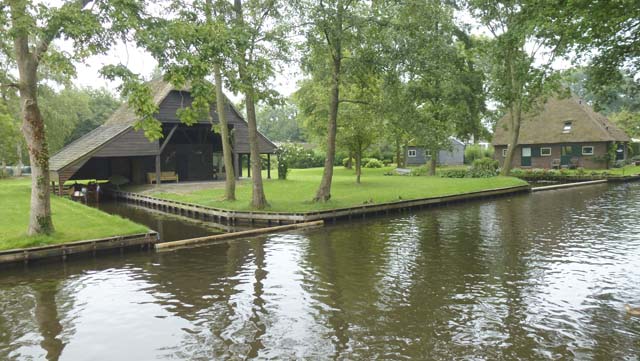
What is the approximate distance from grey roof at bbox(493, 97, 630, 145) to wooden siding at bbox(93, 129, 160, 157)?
1326 inches

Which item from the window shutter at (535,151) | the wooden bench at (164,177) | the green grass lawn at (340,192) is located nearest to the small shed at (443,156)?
the window shutter at (535,151)

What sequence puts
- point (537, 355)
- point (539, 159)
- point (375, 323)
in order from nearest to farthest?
1. point (537, 355)
2. point (375, 323)
3. point (539, 159)

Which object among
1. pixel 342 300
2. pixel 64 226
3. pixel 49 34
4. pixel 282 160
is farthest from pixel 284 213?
pixel 282 160

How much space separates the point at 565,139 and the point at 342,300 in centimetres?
4381

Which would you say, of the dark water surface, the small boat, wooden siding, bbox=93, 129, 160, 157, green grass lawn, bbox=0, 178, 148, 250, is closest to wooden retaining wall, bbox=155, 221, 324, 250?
green grass lawn, bbox=0, 178, 148, 250

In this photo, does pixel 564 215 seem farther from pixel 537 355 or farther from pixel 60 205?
pixel 60 205

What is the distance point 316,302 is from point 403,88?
14.5 m

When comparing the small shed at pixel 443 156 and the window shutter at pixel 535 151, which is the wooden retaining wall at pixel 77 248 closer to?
the window shutter at pixel 535 151

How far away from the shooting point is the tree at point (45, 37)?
1102cm

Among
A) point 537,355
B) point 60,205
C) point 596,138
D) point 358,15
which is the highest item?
point 358,15

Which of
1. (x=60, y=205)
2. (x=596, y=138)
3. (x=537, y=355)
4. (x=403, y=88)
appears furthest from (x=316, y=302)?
(x=596, y=138)

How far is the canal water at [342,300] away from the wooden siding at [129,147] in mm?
17569

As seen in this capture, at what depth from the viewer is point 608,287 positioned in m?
10.7

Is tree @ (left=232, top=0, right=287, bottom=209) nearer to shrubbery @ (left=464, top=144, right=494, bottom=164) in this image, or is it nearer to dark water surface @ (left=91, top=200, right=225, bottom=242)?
dark water surface @ (left=91, top=200, right=225, bottom=242)
